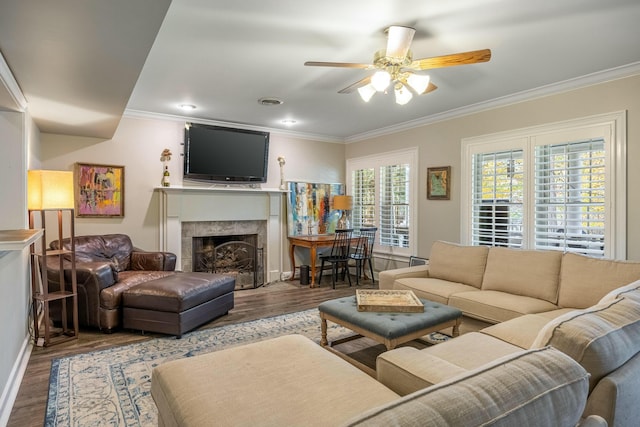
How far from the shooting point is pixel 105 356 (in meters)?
2.90

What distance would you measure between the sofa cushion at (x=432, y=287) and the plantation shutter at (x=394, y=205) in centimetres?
176

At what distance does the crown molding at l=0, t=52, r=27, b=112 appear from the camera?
2064 millimetres

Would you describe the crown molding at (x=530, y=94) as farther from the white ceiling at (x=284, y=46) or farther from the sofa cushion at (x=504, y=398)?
the sofa cushion at (x=504, y=398)

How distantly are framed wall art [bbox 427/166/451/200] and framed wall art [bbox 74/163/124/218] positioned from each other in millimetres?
4169

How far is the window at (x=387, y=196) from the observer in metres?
5.43

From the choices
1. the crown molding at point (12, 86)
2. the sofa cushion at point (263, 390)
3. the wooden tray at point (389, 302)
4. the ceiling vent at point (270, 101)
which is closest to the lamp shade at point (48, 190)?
the crown molding at point (12, 86)

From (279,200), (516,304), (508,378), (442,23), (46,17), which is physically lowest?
(516,304)

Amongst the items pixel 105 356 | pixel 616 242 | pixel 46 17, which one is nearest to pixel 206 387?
pixel 46 17

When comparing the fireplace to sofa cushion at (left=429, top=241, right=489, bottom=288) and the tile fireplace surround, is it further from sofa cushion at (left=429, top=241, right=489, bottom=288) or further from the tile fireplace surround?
sofa cushion at (left=429, top=241, right=489, bottom=288)

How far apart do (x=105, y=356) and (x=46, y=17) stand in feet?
8.18

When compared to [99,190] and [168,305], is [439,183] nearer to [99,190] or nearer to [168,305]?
[168,305]

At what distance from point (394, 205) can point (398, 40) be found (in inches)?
137

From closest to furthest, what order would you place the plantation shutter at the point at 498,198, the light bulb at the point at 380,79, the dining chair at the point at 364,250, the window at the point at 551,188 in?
the light bulb at the point at 380,79 < the window at the point at 551,188 < the plantation shutter at the point at 498,198 < the dining chair at the point at 364,250

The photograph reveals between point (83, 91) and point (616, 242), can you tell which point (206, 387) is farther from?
point (616, 242)
